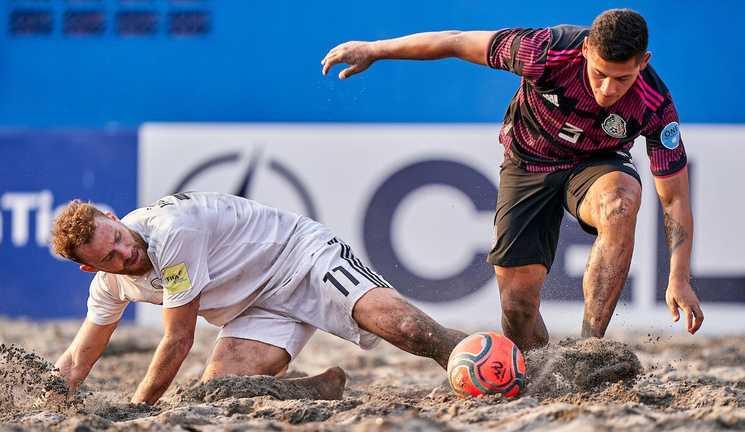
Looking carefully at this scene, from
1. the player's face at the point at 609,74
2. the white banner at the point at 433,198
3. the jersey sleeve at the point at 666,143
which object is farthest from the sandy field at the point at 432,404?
the white banner at the point at 433,198

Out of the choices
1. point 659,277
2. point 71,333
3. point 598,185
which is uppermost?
point 598,185

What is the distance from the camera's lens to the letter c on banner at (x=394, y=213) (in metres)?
9.02

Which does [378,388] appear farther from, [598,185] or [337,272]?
[598,185]

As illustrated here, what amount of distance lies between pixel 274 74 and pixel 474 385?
5.27 metres

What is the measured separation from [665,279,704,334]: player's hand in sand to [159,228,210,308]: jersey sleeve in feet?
7.27

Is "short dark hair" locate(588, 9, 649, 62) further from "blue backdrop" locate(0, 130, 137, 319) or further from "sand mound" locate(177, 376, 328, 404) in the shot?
"blue backdrop" locate(0, 130, 137, 319)

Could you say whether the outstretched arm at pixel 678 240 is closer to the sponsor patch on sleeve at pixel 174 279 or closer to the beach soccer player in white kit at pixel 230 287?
the beach soccer player in white kit at pixel 230 287

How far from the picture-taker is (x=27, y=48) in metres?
9.73

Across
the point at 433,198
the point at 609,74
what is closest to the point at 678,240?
the point at 609,74

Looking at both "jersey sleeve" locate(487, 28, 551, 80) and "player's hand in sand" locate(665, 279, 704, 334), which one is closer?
"player's hand in sand" locate(665, 279, 704, 334)

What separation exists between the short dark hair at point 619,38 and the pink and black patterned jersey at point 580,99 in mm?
290

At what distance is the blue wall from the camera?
9.29 m

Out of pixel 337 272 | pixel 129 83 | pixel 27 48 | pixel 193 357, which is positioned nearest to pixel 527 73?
pixel 337 272

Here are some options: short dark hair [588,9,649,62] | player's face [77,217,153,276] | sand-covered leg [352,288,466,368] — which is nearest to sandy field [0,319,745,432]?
sand-covered leg [352,288,466,368]
